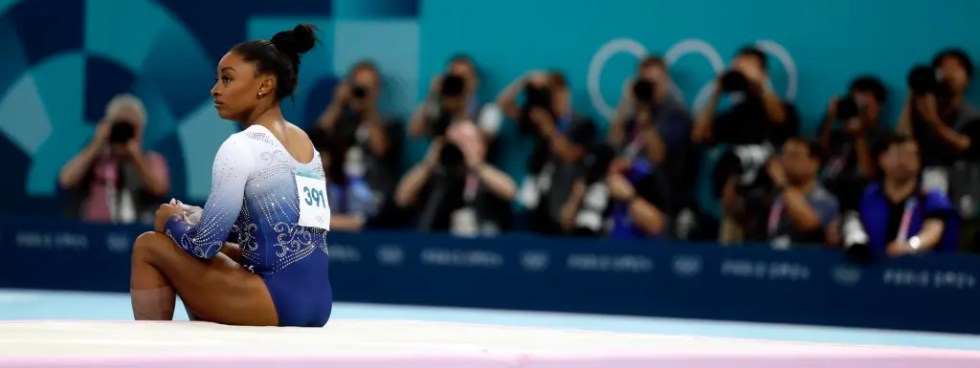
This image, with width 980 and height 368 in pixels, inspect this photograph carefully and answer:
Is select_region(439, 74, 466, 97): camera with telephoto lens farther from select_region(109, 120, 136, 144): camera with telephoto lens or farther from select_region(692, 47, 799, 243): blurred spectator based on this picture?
select_region(109, 120, 136, 144): camera with telephoto lens

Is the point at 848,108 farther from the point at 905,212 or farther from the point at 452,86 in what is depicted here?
the point at 452,86

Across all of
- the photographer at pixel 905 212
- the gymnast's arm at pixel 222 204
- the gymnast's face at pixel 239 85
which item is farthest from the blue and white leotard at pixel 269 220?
the photographer at pixel 905 212

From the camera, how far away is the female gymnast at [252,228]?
518cm

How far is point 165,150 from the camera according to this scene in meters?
13.1

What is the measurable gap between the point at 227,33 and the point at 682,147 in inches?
172

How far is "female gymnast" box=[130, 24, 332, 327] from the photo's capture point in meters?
5.18

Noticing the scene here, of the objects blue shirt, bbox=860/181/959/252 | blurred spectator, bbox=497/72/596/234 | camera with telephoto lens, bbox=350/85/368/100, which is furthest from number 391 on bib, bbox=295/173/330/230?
camera with telephoto lens, bbox=350/85/368/100

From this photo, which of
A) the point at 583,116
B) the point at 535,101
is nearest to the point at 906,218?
the point at 583,116

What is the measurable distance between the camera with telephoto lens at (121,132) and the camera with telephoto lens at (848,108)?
4988mm

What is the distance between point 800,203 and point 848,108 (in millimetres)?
782

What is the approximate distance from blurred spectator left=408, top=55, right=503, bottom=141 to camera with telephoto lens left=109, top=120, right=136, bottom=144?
204 centimetres

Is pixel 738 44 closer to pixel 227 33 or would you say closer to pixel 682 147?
pixel 682 147

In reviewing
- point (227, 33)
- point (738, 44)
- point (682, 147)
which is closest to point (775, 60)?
point (738, 44)

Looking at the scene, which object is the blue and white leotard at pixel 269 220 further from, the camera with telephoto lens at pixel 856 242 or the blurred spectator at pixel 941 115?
the blurred spectator at pixel 941 115
